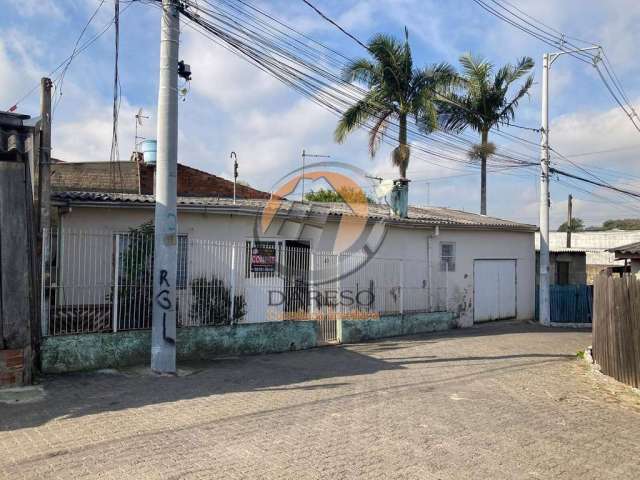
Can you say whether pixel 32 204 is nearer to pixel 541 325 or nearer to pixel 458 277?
pixel 458 277

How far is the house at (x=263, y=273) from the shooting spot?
8.23 m

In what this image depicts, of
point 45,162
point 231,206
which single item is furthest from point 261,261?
point 45,162

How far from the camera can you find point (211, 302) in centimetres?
968

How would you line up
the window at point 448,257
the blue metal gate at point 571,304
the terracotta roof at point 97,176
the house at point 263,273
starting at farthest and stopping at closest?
1. the blue metal gate at point 571,304
2. the terracotta roof at point 97,176
3. the window at point 448,257
4. the house at point 263,273

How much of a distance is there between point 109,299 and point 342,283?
5.37m

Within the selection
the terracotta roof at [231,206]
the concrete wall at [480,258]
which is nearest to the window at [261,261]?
the terracotta roof at [231,206]

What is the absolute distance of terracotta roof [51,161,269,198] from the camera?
17.3 meters

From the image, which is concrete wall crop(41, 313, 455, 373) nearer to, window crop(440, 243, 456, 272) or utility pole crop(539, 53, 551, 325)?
window crop(440, 243, 456, 272)

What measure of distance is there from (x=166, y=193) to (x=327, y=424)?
4426mm

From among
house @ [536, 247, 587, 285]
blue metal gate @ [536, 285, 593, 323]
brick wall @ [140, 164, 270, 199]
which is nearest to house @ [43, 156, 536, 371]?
brick wall @ [140, 164, 270, 199]

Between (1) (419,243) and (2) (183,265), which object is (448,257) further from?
(2) (183,265)

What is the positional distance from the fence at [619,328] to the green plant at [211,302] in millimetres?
6567

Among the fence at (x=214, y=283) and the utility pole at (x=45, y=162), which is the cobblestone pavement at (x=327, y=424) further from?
the utility pole at (x=45, y=162)

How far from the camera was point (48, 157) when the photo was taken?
7852 millimetres
